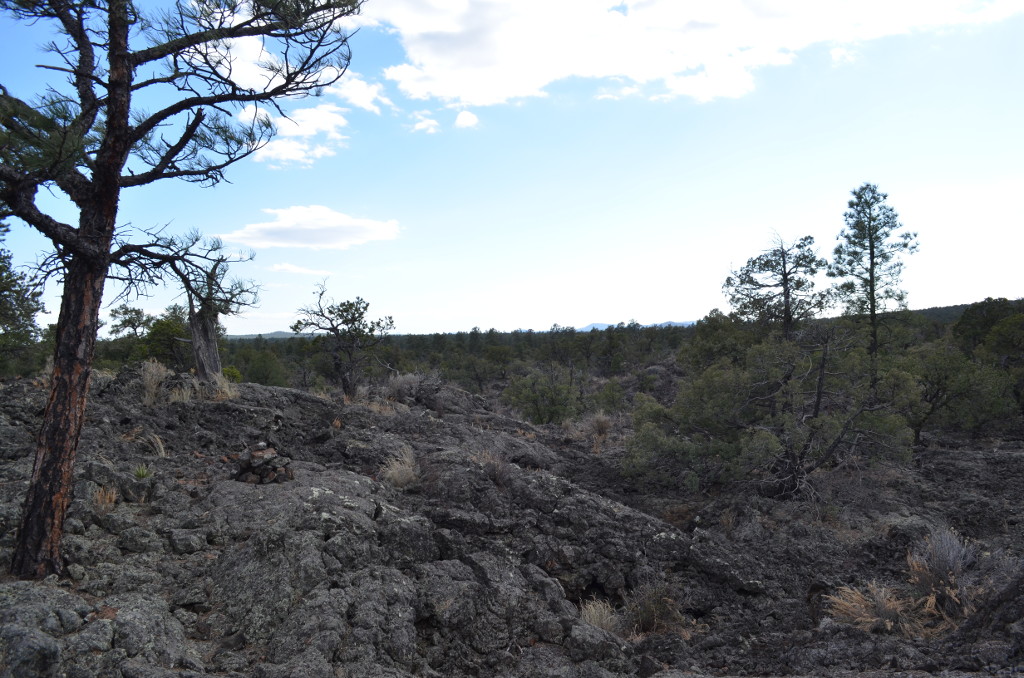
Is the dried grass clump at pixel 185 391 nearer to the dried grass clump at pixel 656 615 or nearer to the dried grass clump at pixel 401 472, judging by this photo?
the dried grass clump at pixel 401 472

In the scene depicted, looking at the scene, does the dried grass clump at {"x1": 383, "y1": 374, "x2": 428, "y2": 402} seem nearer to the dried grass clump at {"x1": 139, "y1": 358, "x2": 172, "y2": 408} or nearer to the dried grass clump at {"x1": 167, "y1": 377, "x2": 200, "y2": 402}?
the dried grass clump at {"x1": 167, "y1": 377, "x2": 200, "y2": 402}

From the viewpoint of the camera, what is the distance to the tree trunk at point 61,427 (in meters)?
4.89

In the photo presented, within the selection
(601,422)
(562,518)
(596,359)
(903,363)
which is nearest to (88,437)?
(562,518)

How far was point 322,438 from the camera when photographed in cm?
929

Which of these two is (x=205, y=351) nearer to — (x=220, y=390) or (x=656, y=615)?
(x=220, y=390)

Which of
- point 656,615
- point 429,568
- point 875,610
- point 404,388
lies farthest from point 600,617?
point 404,388

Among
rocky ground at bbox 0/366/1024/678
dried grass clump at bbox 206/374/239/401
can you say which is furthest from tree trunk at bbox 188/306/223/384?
rocky ground at bbox 0/366/1024/678

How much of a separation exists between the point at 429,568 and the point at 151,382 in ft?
18.6

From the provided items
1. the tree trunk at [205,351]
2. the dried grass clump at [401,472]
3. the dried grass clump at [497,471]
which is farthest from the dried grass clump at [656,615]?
the tree trunk at [205,351]

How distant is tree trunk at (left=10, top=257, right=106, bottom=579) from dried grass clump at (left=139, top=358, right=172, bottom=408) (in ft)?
13.2

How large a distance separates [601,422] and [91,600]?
40.3 ft

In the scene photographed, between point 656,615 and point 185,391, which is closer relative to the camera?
point 656,615

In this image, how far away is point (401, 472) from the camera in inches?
319

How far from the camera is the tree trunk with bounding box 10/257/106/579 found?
4.89 m
